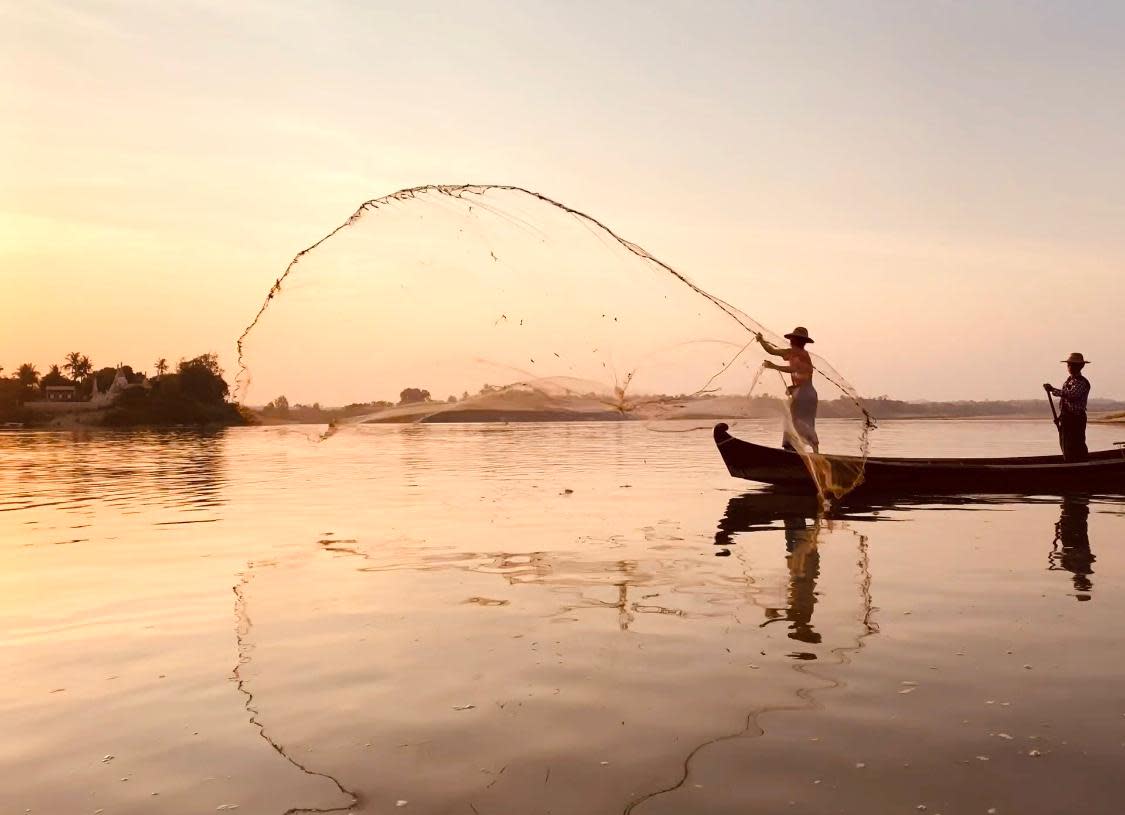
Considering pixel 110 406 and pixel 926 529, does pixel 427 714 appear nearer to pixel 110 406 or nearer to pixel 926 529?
pixel 926 529

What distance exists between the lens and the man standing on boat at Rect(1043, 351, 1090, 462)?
73.6 ft

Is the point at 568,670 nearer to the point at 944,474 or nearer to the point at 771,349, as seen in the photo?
the point at 771,349

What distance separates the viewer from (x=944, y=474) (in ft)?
77.8

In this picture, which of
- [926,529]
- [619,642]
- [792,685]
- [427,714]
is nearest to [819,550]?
[926,529]

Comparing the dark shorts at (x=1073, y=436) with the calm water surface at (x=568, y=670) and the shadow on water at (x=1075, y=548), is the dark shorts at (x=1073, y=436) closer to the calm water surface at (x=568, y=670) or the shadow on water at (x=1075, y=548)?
the shadow on water at (x=1075, y=548)

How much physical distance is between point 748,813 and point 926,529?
47.3 ft

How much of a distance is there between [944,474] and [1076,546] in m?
8.01

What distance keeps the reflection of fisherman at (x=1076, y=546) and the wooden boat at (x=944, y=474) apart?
3.27 ft

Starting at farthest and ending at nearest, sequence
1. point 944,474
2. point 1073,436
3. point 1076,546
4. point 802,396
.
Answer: point 944,474
point 1073,436
point 802,396
point 1076,546

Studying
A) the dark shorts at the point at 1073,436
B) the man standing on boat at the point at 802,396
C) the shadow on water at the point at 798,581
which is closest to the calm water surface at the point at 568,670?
the shadow on water at the point at 798,581

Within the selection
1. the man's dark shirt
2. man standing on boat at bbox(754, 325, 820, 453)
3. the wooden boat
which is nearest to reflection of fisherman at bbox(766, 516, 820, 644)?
man standing on boat at bbox(754, 325, 820, 453)

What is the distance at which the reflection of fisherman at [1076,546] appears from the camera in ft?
41.4

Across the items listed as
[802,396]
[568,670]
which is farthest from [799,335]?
[568,670]

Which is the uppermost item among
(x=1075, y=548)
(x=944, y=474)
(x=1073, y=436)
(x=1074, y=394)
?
(x=1074, y=394)
